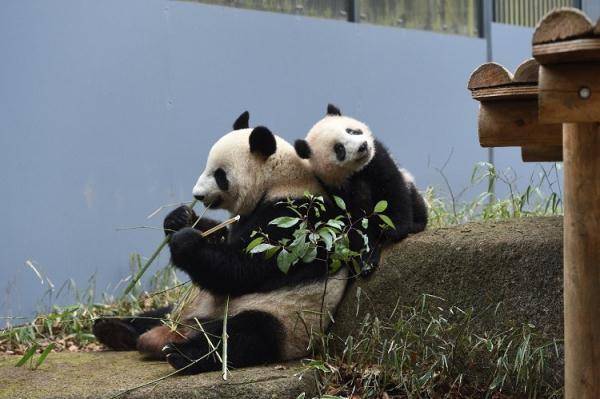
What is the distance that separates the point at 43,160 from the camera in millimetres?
6301

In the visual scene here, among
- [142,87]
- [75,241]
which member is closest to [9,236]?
[75,241]

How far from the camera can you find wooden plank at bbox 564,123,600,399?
3135mm

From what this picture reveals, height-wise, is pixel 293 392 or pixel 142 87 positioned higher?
pixel 142 87

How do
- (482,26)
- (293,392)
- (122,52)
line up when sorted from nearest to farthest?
(293,392) < (122,52) < (482,26)

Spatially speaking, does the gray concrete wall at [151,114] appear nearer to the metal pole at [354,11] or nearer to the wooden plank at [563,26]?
the metal pole at [354,11]

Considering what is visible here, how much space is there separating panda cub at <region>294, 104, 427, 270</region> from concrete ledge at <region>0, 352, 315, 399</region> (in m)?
0.85

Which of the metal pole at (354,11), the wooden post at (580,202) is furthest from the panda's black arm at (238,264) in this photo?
the metal pole at (354,11)

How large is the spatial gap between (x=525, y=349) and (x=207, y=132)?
368cm

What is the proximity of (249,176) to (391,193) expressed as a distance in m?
0.74

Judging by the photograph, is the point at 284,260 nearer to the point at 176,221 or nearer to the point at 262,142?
the point at 262,142

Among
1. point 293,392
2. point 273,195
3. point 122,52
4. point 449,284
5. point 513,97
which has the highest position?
point 122,52

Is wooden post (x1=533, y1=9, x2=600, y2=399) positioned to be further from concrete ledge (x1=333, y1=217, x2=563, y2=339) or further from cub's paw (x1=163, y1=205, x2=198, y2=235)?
cub's paw (x1=163, y1=205, x2=198, y2=235)

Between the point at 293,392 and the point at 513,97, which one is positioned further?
the point at 293,392

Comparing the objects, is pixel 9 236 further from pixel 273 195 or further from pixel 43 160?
pixel 273 195
